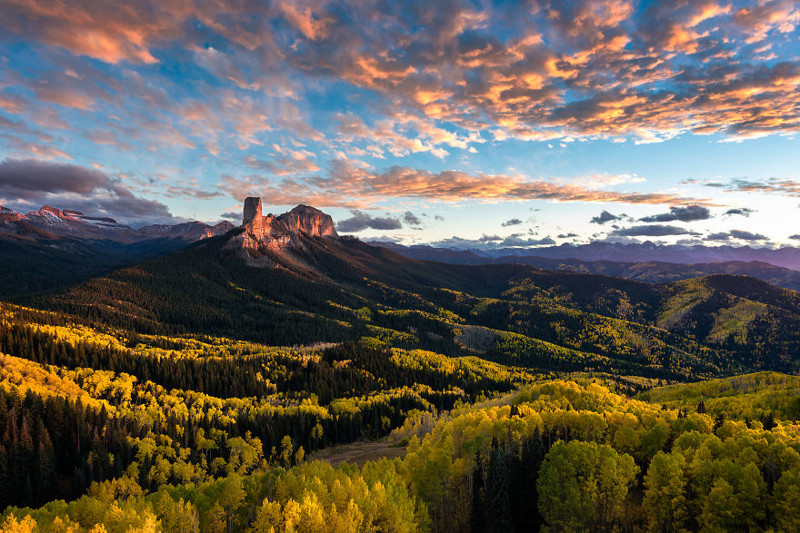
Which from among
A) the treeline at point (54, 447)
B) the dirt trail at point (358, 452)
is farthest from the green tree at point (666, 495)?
the treeline at point (54, 447)

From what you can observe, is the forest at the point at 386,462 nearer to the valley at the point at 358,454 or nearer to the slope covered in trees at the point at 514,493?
the slope covered in trees at the point at 514,493

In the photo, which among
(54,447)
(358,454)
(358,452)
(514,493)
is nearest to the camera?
(514,493)

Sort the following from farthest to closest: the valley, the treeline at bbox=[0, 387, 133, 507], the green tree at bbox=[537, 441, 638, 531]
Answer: the treeline at bbox=[0, 387, 133, 507] < the green tree at bbox=[537, 441, 638, 531] < the valley

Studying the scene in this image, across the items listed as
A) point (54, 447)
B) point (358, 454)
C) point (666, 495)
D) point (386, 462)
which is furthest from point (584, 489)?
point (54, 447)

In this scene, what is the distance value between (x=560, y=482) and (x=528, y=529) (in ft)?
35.3

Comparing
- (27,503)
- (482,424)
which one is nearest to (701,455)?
(482,424)

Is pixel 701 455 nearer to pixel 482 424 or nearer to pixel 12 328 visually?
pixel 482 424

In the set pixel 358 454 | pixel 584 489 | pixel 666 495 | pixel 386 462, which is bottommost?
pixel 358 454

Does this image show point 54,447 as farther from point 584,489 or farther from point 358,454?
point 584,489

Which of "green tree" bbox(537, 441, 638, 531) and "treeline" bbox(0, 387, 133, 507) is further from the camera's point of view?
"treeline" bbox(0, 387, 133, 507)

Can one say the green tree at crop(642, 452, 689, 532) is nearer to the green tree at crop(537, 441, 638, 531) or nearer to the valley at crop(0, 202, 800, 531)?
the valley at crop(0, 202, 800, 531)

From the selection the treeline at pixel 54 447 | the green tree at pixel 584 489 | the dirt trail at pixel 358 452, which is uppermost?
the green tree at pixel 584 489


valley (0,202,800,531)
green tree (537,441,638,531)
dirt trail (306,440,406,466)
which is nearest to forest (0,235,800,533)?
green tree (537,441,638,531)

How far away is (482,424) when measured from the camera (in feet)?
280
